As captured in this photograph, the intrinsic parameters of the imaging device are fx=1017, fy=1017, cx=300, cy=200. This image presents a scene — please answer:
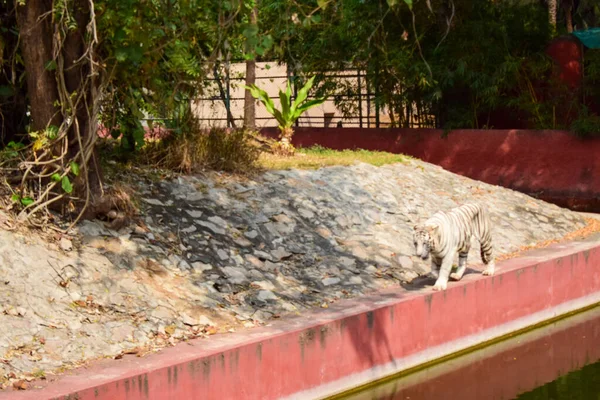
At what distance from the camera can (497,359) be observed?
9297 mm

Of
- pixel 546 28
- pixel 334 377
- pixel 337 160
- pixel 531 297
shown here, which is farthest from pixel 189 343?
pixel 546 28

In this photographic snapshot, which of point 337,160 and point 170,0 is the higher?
point 170,0

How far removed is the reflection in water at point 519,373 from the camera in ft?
27.5

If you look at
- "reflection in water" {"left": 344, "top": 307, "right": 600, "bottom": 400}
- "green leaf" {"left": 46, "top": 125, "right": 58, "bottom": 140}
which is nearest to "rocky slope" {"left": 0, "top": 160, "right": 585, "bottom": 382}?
"green leaf" {"left": 46, "top": 125, "right": 58, "bottom": 140}

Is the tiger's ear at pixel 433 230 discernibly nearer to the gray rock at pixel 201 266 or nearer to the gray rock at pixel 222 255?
the gray rock at pixel 222 255

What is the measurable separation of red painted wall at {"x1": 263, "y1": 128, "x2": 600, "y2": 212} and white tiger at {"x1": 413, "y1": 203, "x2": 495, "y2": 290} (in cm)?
468

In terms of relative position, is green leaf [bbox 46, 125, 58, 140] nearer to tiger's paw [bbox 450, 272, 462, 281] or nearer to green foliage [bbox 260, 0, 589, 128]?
tiger's paw [bbox 450, 272, 462, 281]

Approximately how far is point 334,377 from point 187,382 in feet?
5.19

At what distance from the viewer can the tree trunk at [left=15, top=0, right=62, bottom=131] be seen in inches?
328

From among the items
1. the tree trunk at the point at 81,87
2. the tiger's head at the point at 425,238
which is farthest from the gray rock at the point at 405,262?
the tree trunk at the point at 81,87

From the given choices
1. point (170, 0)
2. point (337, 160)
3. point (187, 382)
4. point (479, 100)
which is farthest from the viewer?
point (479, 100)

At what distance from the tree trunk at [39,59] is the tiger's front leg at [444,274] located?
11.7 ft

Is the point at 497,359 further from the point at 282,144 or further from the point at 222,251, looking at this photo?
the point at 282,144

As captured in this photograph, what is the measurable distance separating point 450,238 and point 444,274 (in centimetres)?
33
